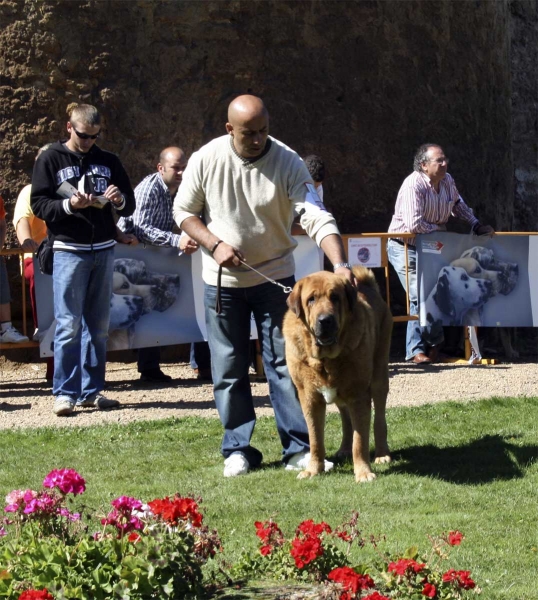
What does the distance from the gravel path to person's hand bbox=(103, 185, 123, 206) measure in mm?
1792

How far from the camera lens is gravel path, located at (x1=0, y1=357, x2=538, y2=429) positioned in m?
8.63

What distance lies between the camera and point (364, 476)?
20.1 feet

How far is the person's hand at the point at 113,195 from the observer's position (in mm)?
8445

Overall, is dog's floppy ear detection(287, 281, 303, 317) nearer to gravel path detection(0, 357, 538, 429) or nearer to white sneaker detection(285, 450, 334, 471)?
white sneaker detection(285, 450, 334, 471)

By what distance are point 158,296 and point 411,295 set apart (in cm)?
296

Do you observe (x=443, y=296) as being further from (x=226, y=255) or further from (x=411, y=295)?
(x=226, y=255)

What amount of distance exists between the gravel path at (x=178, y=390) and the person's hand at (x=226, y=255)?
269 centimetres

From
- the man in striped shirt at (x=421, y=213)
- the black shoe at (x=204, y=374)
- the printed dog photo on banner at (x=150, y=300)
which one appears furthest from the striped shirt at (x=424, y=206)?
the black shoe at (x=204, y=374)

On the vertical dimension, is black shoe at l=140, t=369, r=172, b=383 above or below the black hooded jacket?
below

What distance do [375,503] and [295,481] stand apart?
2.25 feet

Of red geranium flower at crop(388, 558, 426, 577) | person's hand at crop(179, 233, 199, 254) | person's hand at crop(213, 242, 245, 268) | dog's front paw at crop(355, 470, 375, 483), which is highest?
person's hand at crop(179, 233, 199, 254)

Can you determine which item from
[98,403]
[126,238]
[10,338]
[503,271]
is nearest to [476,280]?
[503,271]

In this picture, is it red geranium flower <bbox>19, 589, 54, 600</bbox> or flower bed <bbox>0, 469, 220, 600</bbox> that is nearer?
red geranium flower <bbox>19, 589, 54, 600</bbox>

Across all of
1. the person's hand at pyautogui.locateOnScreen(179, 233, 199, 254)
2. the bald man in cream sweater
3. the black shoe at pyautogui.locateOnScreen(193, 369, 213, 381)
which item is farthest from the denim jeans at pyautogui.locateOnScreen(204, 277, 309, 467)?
the black shoe at pyautogui.locateOnScreen(193, 369, 213, 381)
